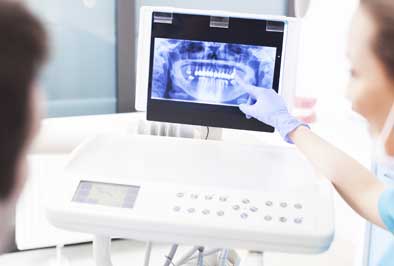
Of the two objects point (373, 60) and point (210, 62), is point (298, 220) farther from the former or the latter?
point (210, 62)

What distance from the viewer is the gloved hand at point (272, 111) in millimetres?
1214

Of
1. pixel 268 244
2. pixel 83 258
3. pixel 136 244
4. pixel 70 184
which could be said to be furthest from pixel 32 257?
pixel 268 244

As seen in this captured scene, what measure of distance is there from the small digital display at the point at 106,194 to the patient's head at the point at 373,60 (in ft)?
1.61

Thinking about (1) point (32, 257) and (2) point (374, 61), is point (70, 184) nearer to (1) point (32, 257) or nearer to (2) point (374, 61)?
(2) point (374, 61)

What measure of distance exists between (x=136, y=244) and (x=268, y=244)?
A: 118 centimetres

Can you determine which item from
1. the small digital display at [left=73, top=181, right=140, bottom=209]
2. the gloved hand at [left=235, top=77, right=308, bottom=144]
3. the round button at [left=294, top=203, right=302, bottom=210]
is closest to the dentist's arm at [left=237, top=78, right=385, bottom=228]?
the gloved hand at [left=235, top=77, right=308, bottom=144]

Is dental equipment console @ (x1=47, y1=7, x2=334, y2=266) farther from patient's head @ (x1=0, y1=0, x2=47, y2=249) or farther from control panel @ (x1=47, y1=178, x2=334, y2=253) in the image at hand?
patient's head @ (x1=0, y1=0, x2=47, y2=249)

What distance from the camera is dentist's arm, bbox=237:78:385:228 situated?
3.74 feet

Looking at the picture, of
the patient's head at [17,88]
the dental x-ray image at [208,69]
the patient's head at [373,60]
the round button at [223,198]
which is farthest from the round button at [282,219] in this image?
the patient's head at [17,88]

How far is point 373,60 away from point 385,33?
6 centimetres

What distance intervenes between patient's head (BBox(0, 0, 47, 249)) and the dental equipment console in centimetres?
62

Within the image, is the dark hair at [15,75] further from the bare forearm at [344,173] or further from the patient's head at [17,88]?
the bare forearm at [344,173]

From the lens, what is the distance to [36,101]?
0.44m

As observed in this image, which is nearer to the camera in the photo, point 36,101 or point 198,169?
point 36,101
